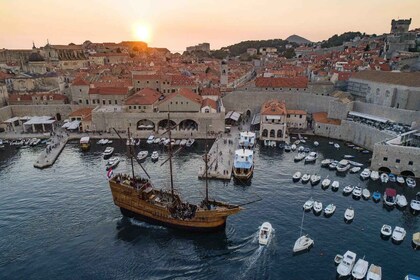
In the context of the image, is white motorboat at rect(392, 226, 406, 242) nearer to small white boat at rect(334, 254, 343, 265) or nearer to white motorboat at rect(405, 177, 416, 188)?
small white boat at rect(334, 254, 343, 265)

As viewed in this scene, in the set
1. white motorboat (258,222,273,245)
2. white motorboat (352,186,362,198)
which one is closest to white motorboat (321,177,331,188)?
white motorboat (352,186,362,198)

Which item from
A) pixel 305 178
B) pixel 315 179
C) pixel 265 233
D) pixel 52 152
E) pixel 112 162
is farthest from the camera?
pixel 52 152

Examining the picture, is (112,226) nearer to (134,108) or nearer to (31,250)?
(31,250)

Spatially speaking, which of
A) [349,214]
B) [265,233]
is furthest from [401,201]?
[265,233]

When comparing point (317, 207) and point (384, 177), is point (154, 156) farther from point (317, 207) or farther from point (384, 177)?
point (384, 177)

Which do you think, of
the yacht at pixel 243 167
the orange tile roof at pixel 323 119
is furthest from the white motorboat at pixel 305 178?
the orange tile roof at pixel 323 119

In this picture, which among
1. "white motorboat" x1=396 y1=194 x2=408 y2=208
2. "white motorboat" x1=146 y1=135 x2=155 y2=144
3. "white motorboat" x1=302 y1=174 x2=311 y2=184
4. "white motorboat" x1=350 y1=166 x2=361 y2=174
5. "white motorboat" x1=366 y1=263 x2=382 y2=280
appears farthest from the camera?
"white motorboat" x1=146 y1=135 x2=155 y2=144

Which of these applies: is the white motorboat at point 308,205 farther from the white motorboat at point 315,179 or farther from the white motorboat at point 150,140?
the white motorboat at point 150,140
